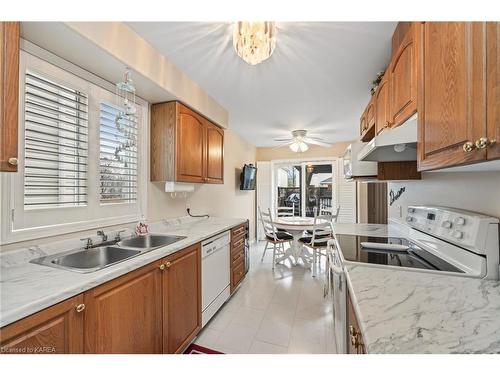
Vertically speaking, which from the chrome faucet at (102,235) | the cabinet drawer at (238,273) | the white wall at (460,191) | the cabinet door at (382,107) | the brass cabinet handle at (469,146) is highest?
the cabinet door at (382,107)

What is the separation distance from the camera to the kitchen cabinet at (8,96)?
0.87 meters

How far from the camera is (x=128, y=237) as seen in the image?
6.01 feet

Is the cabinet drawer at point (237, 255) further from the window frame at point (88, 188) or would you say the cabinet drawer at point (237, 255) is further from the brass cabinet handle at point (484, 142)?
→ the brass cabinet handle at point (484, 142)

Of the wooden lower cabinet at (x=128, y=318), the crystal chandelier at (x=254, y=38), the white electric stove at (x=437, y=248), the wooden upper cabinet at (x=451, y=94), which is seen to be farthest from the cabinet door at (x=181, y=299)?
the wooden upper cabinet at (x=451, y=94)

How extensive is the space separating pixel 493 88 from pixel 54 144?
2.09 meters

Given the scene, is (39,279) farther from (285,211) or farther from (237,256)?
(285,211)

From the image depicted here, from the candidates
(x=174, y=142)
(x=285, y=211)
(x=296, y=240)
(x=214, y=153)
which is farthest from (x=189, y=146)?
(x=285, y=211)

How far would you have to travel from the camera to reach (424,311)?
27.5 inches

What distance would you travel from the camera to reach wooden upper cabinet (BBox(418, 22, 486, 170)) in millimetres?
644

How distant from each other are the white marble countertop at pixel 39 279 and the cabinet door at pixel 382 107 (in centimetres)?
178

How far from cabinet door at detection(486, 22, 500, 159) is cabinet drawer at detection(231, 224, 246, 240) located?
2202 millimetres

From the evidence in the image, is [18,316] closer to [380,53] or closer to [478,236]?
[478,236]
